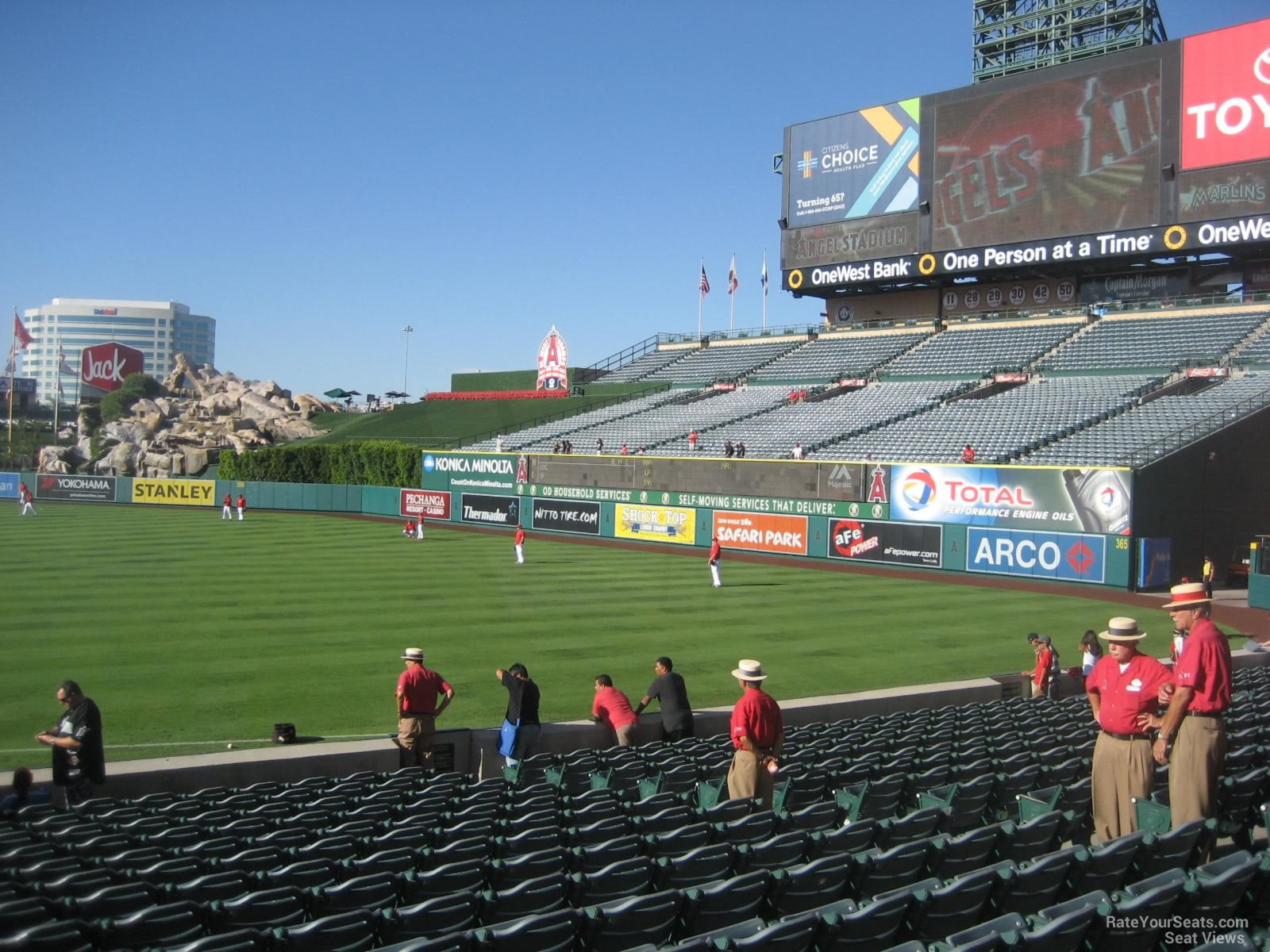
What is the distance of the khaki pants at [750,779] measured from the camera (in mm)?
8359

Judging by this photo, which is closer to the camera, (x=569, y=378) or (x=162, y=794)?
(x=162, y=794)

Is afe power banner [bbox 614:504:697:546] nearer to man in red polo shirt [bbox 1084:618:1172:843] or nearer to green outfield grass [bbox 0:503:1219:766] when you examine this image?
green outfield grass [bbox 0:503:1219:766]

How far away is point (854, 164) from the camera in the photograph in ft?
177

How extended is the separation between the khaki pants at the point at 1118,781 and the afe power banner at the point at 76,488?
227 ft

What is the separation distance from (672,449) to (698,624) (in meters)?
27.1

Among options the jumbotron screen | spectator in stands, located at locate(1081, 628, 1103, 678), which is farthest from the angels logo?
spectator in stands, located at locate(1081, 628, 1103, 678)

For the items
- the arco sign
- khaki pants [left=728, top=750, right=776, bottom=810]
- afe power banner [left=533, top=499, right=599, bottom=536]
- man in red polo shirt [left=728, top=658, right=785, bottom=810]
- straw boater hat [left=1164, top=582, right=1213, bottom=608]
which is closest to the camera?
straw boater hat [left=1164, top=582, right=1213, bottom=608]

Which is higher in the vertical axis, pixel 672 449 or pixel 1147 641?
pixel 672 449

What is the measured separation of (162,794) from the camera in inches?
392

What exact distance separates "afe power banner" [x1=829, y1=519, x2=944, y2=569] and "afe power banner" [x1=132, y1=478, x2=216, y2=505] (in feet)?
139

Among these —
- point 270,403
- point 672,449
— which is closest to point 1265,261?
point 672,449

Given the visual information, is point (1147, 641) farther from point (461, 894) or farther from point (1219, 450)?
point (461, 894)

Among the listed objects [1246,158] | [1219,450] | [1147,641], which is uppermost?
[1246,158]

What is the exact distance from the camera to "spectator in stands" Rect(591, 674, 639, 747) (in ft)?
40.6
